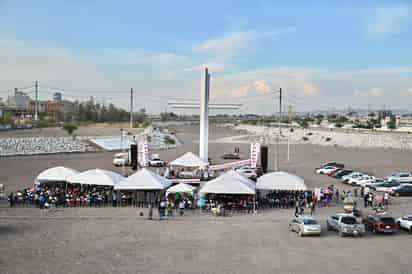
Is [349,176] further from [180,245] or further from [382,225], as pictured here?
[180,245]

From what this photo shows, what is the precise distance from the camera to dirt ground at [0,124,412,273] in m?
12.1

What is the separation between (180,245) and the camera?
47.7ft

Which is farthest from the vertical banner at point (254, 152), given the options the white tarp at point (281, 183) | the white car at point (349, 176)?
the white tarp at point (281, 183)

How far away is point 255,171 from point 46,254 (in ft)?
66.0

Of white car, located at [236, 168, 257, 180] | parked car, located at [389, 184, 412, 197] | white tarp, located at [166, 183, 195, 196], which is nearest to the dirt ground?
white tarp, located at [166, 183, 195, 196]

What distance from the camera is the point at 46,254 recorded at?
43.8ft

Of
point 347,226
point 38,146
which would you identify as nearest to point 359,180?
point 347,226

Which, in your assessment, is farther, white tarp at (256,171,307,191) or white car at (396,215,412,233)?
white tarp at (256,171,307,191)

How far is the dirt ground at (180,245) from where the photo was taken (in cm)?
1213

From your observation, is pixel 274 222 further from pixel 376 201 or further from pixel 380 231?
pixel 376 201

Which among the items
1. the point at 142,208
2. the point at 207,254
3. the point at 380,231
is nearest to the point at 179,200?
the point at 142,208

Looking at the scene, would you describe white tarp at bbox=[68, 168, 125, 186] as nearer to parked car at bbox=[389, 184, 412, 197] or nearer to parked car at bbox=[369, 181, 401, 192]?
parked car at bbox=[369, 181, 401, 192]

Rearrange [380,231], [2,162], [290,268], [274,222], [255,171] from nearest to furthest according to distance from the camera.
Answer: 1. [290,268]
2. [380,231]
3. [274,222]
4. [255,171]
5. [2,162]

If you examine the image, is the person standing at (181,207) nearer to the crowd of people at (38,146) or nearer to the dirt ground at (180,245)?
the dirt ground at (180,245)
